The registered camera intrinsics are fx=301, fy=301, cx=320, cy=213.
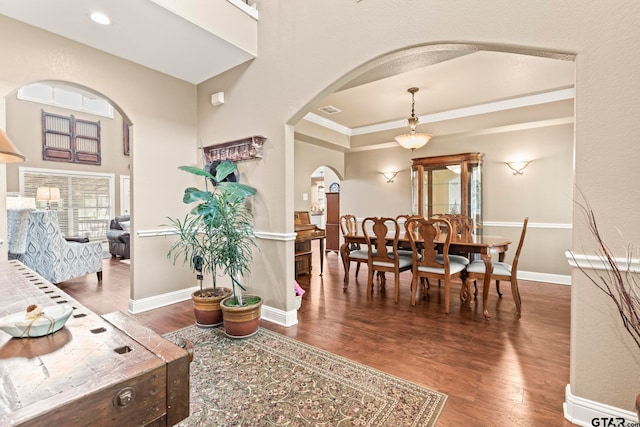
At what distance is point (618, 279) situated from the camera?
1.52 metres

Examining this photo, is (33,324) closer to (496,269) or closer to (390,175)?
(496,269)

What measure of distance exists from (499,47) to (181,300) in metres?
4.11

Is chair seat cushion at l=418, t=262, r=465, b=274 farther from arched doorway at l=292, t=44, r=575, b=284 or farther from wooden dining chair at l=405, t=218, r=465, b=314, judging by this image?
arched doorway at l=292, t=44, r=575, b=284

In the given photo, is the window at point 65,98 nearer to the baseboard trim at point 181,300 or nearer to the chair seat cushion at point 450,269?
the baseboard trim at point 181,300

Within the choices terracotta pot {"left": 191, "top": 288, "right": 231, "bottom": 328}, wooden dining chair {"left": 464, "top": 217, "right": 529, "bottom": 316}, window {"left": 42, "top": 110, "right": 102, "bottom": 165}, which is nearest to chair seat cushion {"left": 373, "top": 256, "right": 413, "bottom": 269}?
wooden dining chair {"left": 464, "top": 217, "right": 529, "bottom": 316}

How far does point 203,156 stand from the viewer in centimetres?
390

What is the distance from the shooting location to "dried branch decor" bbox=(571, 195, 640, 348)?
1520 mm

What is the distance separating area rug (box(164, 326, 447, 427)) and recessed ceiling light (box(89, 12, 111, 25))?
9.77ft

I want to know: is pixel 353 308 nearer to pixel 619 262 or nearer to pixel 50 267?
pixel 619 262

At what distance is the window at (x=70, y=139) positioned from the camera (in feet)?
24.2

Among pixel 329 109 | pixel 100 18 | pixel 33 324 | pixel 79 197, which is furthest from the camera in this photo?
pixel 79 197

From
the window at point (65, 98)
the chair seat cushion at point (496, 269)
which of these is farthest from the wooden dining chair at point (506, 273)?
the window at point (65, 98)

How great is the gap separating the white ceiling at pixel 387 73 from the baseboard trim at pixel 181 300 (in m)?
2.17

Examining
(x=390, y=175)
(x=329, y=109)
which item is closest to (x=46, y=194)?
(x=329, y=109)
